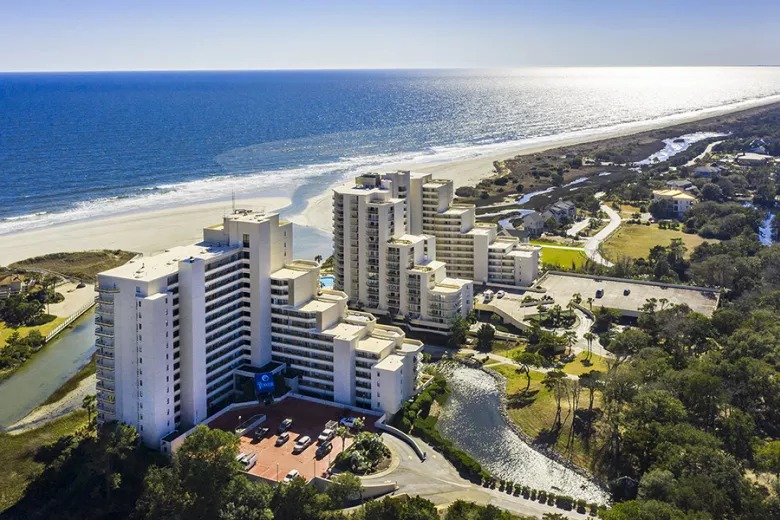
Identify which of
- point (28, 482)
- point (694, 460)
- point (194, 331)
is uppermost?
point (194, 331)

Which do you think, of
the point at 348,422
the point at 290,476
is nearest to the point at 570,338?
the point at 348,422

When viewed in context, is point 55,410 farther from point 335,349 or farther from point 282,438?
point 335,349

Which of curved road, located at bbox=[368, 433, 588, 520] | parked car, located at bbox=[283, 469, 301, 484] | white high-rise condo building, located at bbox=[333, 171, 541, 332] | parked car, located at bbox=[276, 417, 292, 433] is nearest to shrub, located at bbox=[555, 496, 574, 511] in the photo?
curved road, located at bbox=[368, 433, 588, 520]

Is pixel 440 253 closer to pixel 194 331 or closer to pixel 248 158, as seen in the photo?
pixel 194 331

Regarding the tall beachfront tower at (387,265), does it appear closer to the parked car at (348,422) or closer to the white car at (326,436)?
the parked car at (348,422)

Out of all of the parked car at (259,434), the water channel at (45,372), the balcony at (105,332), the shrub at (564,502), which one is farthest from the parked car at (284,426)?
the water channel at (45,372)

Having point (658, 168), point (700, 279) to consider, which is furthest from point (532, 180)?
point (700, 279)
